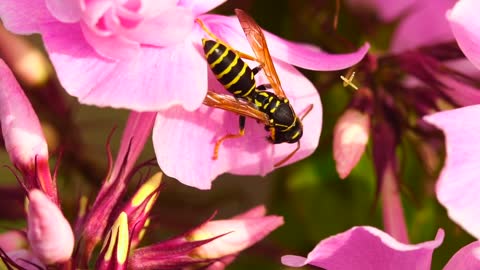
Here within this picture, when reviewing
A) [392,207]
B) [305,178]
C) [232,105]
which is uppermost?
[232,105]

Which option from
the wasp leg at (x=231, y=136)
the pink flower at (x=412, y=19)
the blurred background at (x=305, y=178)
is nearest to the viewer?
the wasp leg at (x=231, y=136)

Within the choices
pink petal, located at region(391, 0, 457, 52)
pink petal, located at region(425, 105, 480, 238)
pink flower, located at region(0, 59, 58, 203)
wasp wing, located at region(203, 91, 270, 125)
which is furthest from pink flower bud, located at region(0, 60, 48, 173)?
pink petal, located at region(391, 0, 457, 52)

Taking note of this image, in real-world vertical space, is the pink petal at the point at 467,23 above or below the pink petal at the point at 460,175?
above

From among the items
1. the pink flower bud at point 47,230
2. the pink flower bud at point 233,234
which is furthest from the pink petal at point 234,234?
the pink flower bud at point 47,230

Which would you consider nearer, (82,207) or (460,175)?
(460,175)

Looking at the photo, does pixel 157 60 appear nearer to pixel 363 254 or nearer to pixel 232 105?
pixel 232 105

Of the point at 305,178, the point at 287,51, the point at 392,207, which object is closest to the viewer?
the point at 287,51

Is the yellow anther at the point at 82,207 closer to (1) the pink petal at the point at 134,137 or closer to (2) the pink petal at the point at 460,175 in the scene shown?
(1) the pink petal at the point at 134,137

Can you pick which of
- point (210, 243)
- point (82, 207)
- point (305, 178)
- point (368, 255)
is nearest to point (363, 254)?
point (368, 255)

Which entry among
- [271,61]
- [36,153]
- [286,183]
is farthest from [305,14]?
[36,153]

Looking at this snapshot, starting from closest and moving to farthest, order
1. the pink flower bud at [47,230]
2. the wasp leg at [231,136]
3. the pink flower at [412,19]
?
the pink flower bud at [47,230]
the wasp leg at [231,136]
the pink flower at [412,19]
